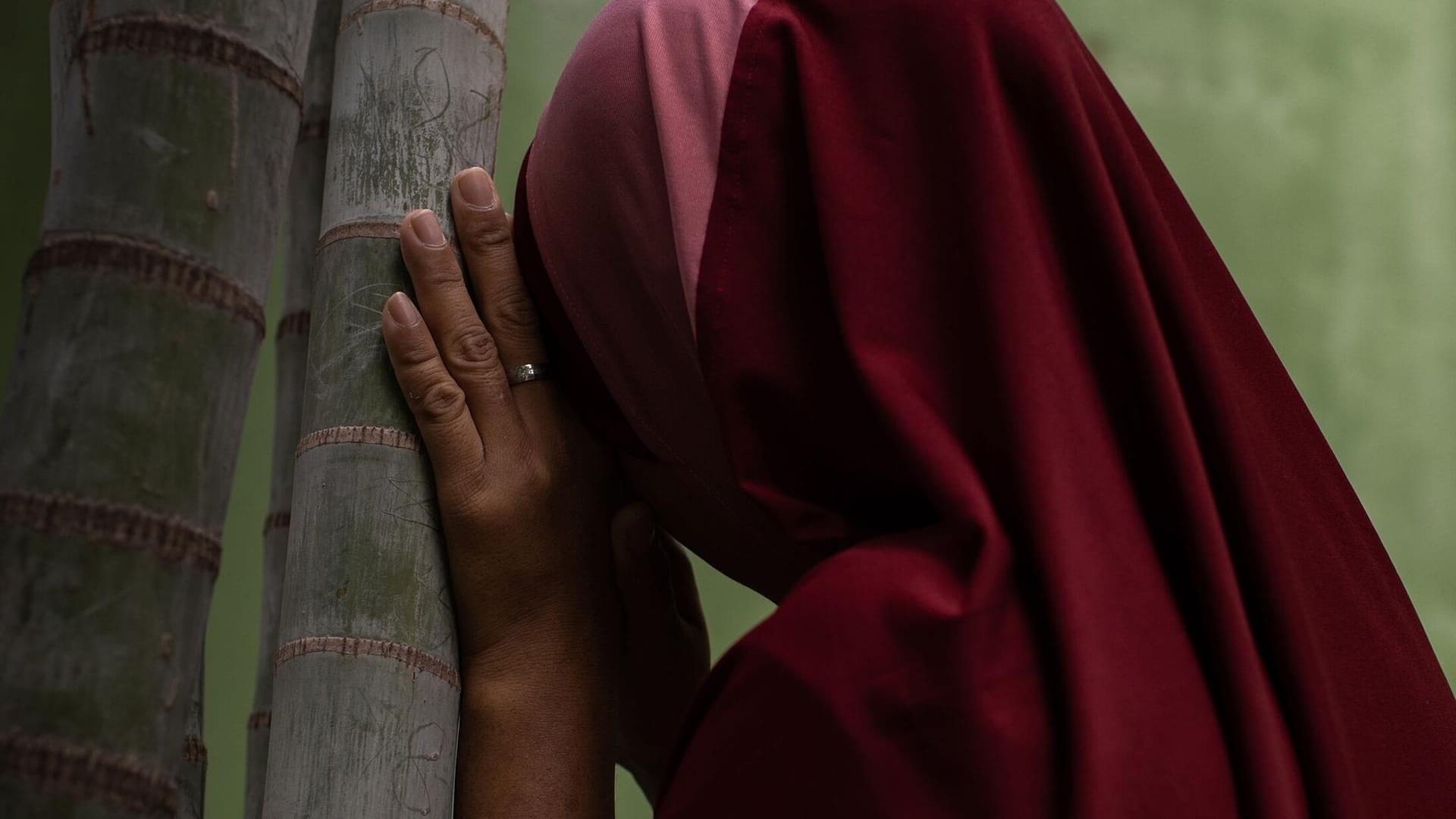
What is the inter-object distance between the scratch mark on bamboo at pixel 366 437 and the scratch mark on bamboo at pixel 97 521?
0.11 m

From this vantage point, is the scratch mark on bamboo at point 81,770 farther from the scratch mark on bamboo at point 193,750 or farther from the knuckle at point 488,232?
the knuckle at point 488,232

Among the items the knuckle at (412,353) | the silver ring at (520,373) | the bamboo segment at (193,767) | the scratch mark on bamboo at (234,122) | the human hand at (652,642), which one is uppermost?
the scratch mark on bamboo at (234,122)

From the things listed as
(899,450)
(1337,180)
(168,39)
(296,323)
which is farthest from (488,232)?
(1337,180)

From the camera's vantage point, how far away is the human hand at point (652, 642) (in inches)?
41.2

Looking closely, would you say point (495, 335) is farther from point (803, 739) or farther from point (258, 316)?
point (803, 739)

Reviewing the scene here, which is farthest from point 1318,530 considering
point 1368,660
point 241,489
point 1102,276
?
point 241,489

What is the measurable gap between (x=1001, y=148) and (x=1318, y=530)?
0.28 m

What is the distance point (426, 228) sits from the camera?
96cm

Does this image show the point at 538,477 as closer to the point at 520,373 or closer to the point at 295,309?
the point at 520,373

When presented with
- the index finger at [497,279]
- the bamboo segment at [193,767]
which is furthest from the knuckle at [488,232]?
the bamboo segment at [193,767]

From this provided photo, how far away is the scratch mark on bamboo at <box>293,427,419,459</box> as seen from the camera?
3.06ft

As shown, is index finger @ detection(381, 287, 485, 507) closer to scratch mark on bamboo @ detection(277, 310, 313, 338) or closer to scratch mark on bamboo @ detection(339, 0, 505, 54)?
scratch mark on bamboo @ detection(339, 0, 505, 54)

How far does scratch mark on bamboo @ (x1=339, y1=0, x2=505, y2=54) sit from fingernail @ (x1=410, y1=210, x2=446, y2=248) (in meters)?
0.14

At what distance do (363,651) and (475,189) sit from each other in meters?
0.31
